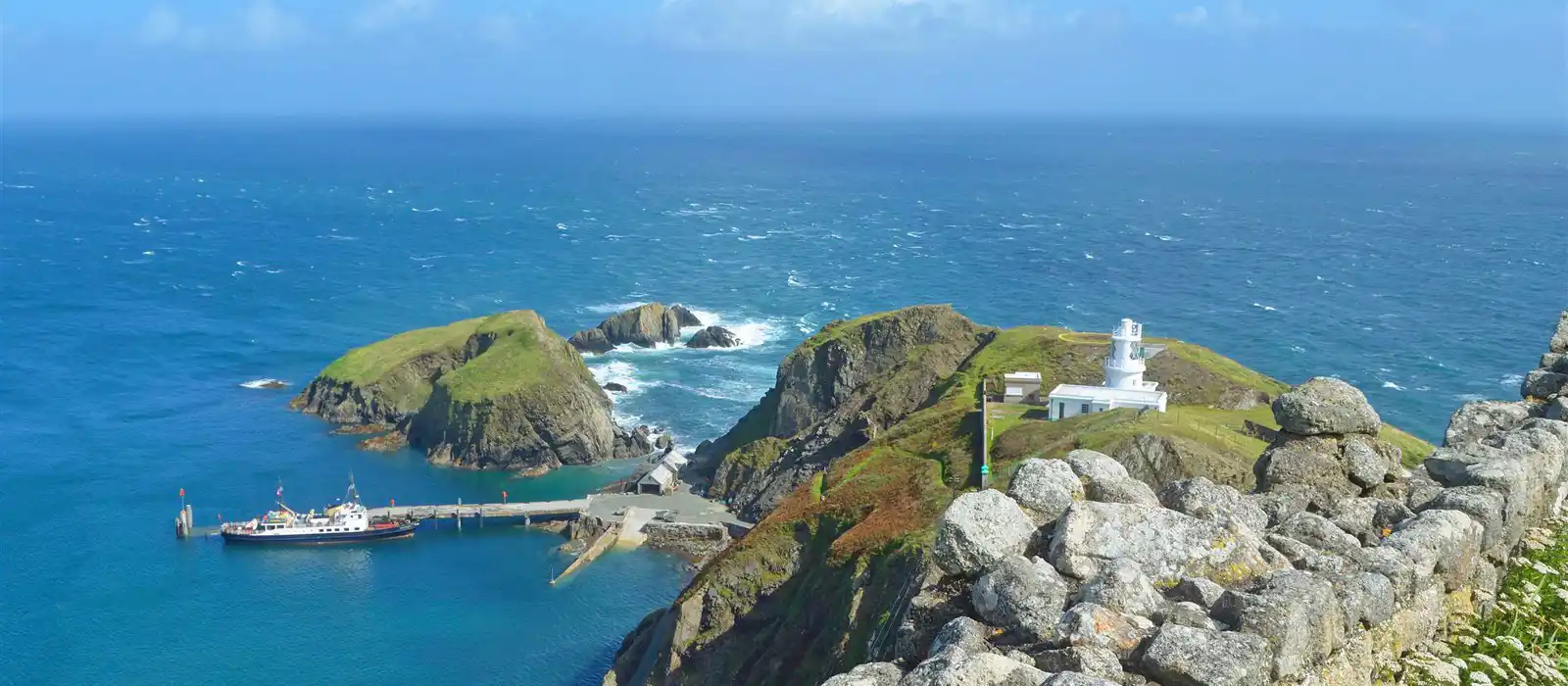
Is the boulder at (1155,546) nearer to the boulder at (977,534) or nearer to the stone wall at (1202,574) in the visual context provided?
the stone wall at (1202,574)

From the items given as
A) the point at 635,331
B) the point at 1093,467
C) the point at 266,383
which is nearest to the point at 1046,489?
the point at 1093,467

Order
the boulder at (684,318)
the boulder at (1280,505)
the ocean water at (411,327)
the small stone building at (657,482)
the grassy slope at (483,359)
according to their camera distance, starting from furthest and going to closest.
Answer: the boulder at (684,318) → the grassy slope at (483,359) → the small stone building at (657,482) → the ocean water at (411,327) → the boulder at (1280,505)

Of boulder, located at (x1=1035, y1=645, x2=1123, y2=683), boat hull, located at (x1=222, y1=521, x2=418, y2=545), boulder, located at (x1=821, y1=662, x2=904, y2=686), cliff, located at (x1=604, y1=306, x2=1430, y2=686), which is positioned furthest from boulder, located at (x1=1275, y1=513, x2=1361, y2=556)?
boat hull, located at (x1=222, y1=521, x2=418, y2=545)

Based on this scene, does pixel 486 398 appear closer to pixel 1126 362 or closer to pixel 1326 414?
pixel 1126 362

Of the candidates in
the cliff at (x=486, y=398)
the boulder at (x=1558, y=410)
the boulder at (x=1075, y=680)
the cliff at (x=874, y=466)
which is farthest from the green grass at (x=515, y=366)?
the boulder at (x=1075, y=680)

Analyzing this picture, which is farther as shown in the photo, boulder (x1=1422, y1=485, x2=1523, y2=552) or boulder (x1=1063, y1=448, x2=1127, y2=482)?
boulder (x1=1063, y1=448, x2=1127, y2=482)

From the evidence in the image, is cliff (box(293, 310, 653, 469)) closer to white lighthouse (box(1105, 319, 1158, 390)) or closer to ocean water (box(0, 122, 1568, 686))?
ocean water (box(0, 122, 1568, 686))
